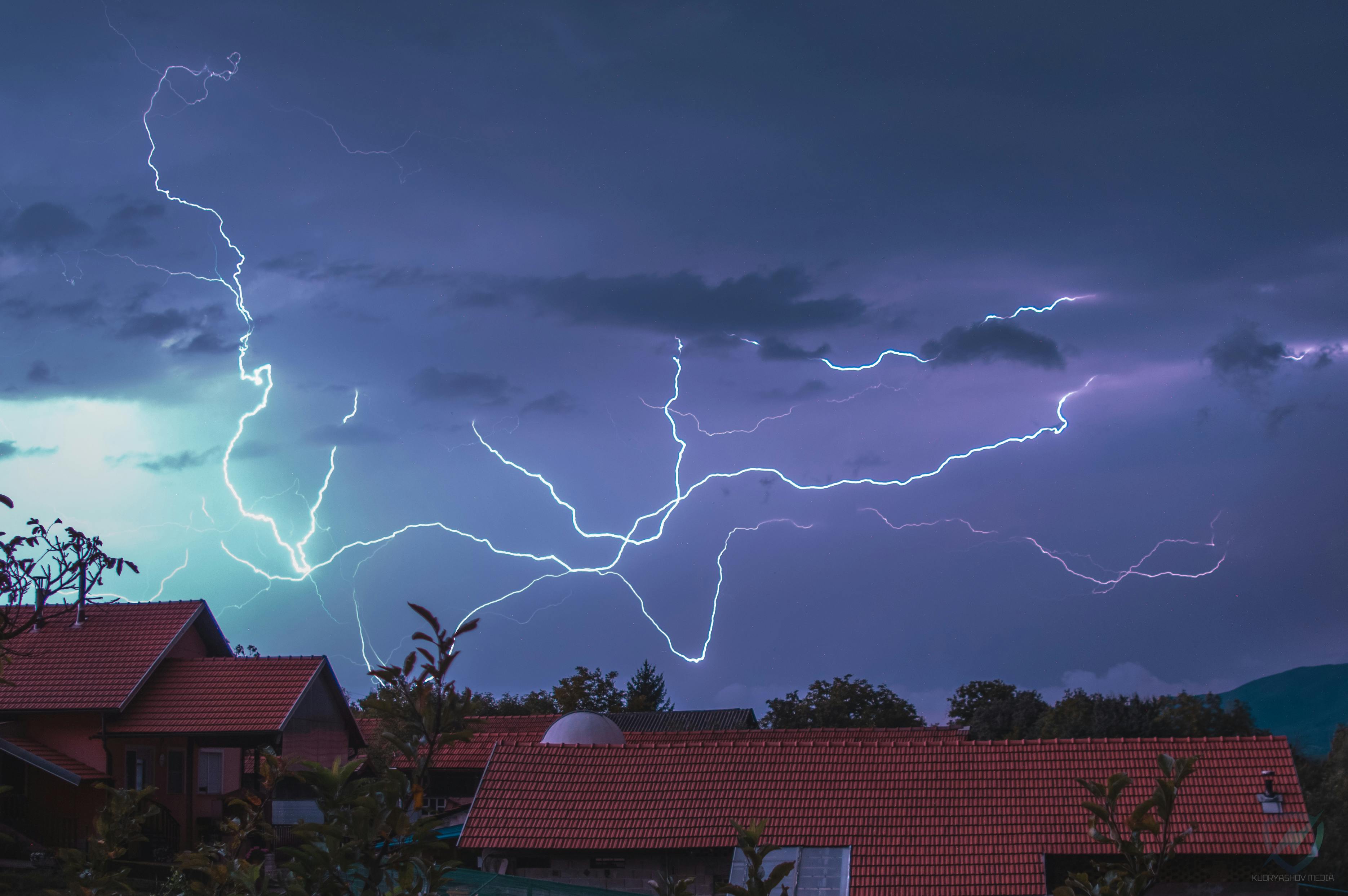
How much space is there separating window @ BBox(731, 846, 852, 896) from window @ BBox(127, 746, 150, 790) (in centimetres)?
1362

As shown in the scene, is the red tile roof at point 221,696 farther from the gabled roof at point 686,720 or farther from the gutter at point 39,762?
the gabled roof at point 686,720

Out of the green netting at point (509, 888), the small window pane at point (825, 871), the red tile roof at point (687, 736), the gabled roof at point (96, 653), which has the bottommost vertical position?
the small window pane at point (825, 871)

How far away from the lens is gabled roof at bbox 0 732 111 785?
72.7ft

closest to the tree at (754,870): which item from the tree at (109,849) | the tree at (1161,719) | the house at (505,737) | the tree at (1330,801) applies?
the tree at (109,849)

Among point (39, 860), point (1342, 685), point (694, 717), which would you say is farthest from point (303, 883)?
point (1342, 685)

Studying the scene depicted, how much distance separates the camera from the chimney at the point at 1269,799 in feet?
56.9

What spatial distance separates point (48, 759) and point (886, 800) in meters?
16.3

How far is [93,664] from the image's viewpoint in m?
24.7

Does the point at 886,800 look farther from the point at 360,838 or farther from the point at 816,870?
the point at 360,838

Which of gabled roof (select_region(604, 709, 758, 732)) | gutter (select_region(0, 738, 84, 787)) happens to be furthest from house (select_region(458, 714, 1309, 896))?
gabled roof (select_region(604, 709, 758, 732))

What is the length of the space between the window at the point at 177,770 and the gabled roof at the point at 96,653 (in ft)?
4.93

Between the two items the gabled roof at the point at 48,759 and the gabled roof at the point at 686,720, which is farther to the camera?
the gabled roof at the point at 686,720

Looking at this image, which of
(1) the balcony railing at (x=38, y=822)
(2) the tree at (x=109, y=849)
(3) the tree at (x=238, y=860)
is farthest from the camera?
(1) the balcony railing at (x=38, y=822)

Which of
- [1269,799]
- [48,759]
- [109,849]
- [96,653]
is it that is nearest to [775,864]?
[1269,799]
